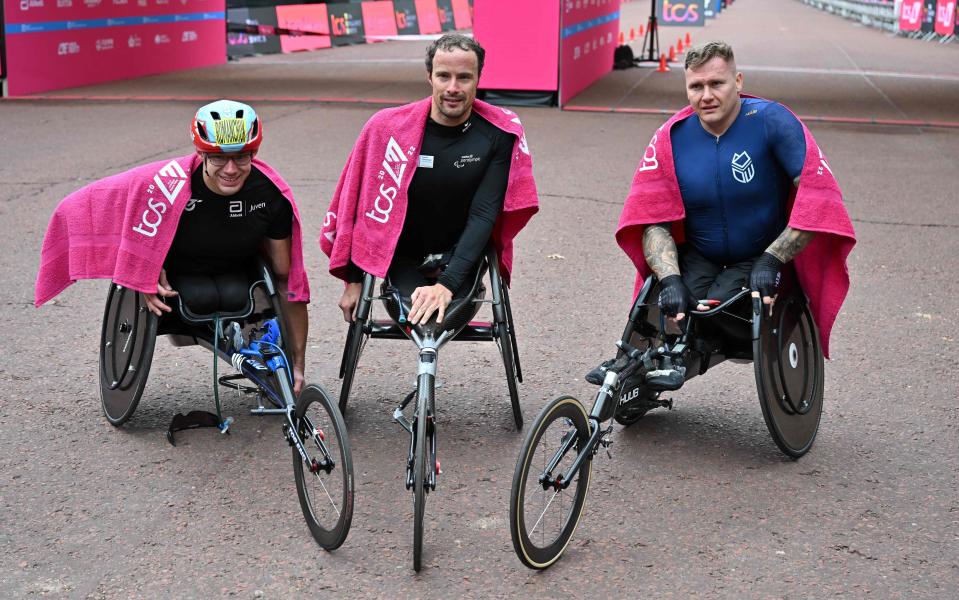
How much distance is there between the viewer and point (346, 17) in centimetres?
3175

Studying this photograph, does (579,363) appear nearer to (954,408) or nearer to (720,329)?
(720,329)

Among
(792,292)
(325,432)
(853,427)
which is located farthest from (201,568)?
(853,427)

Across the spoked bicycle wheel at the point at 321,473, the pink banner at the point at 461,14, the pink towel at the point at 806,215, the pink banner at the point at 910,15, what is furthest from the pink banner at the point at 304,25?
the spoked bicycle wheel at the point at 321,473

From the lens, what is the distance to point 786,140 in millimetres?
4352

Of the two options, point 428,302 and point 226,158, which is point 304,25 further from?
point 428,302

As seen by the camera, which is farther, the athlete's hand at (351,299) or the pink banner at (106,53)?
the pink banner at (106,53)

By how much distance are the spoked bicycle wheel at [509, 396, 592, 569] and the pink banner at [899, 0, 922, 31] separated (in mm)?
36689

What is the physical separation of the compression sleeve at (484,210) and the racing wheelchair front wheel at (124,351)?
49.4 inches

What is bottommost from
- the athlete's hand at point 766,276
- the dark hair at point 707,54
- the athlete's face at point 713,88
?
the athlete's hand at point 766,276

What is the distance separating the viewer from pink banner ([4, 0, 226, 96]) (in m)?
17.5

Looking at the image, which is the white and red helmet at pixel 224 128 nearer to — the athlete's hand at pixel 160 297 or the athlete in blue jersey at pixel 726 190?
the athlete's hand at pixel 160 297

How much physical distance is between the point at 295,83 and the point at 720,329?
1672 centimetres

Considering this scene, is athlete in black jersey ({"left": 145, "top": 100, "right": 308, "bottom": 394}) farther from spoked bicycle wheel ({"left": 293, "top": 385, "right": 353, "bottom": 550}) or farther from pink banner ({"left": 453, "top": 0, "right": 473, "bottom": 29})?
pink banner ({"left": 453, "top": 0, "right": 473, "bottom": 29})

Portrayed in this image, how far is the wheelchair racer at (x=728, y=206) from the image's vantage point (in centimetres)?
433
